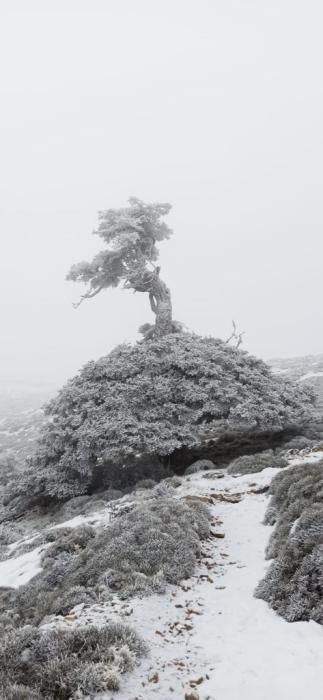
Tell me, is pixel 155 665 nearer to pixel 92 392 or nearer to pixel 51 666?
pixel 51 666

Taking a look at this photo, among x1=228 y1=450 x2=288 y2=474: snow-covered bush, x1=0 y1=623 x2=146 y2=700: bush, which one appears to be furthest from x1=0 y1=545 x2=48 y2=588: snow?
x1=228 y1=450 x2=288 y2=474: snow-covered bush

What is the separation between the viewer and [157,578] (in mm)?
8891

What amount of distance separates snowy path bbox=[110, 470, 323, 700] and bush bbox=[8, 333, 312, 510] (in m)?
8.58

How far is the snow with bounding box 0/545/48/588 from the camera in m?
11.2

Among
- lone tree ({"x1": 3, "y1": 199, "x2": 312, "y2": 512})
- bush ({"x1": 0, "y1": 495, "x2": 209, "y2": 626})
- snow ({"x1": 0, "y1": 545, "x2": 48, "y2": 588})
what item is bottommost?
snow ({"x1": 0, "y1": 545, "x2": 48, "y2": 588})

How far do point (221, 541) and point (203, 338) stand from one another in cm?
1354

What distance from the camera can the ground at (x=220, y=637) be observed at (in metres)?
5.94

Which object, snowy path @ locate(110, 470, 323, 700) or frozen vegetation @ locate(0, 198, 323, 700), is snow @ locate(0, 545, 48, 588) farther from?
snowy path @ locate(110, 470, 323, 700)

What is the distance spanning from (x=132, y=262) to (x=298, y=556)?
20.0 metres

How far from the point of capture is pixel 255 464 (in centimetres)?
1681

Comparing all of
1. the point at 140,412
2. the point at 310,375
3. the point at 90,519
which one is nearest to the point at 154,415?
the point at 140,412

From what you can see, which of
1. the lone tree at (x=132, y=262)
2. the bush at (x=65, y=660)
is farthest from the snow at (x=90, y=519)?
the lone tree at (x=132, y=262)

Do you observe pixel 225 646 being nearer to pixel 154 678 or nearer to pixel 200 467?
pixel 154 678

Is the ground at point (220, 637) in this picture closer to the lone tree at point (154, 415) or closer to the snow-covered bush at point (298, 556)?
the snow-covered bush at point (298, 556)
